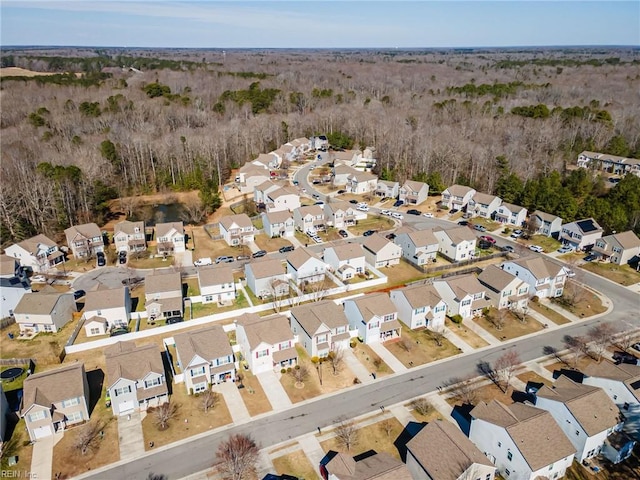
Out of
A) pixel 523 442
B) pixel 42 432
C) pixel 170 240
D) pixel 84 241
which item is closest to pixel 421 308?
pixel 523 442

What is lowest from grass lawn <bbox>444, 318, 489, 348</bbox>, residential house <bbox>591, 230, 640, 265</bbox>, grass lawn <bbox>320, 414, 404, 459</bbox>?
grass lawn <bbox>320, 414, 404, 459</bbox>

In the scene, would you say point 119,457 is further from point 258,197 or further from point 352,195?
point 352,195

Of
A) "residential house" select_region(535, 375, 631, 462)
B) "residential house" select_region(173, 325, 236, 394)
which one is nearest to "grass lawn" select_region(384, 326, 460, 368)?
"residential house" select_region(535, 375, 631, 462)

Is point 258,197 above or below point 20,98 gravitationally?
below

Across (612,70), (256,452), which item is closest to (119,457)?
(256,452)

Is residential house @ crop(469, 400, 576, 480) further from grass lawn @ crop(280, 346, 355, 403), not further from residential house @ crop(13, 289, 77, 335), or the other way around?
residential house @ crop(13, 289, 77, 335)

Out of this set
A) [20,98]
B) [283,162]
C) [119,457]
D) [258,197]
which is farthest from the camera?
[20,98]
